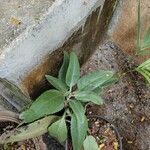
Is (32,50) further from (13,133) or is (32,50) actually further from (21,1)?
(13,133)

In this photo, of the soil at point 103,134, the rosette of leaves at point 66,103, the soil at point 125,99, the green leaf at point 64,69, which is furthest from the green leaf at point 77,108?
the soil at point 125,99

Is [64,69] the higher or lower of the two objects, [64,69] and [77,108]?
the higher

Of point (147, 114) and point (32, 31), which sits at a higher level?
point (32, 31)

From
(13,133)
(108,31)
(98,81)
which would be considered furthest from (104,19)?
(13,133)

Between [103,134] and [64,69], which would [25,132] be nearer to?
[64,69]

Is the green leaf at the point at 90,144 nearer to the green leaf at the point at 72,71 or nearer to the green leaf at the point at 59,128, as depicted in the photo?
the green leaf at the point at 59,128

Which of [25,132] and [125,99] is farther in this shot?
[125,99]

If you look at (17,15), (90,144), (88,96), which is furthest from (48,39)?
(90,144)
